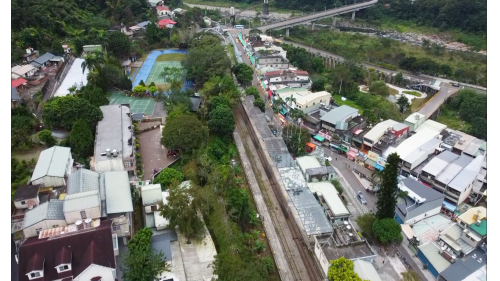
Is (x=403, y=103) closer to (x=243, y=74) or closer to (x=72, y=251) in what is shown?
(x=243, y=74)

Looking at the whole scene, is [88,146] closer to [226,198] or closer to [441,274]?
[226,198]

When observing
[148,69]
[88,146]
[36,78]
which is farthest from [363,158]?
[36,78]

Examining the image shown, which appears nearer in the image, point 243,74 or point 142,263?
point 142,263

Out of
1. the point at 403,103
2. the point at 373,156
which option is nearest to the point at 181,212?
the point at 373,156

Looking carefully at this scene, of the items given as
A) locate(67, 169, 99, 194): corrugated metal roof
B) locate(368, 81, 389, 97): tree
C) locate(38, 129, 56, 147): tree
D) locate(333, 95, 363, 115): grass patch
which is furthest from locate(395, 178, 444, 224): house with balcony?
locate(38, 129, 56, 147): tree

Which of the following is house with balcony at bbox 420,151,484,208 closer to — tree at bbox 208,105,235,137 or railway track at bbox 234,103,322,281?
railway track at bbox 234,103,322,281

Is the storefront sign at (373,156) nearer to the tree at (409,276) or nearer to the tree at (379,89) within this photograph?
the tree at (409,276)

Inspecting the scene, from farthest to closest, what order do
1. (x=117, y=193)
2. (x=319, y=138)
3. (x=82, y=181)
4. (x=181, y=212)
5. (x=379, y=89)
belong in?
(x=379, y=89) < (x=319, y=138) < (x=82, y=181) < (x=117, y=193) < (x=181, y=212)
